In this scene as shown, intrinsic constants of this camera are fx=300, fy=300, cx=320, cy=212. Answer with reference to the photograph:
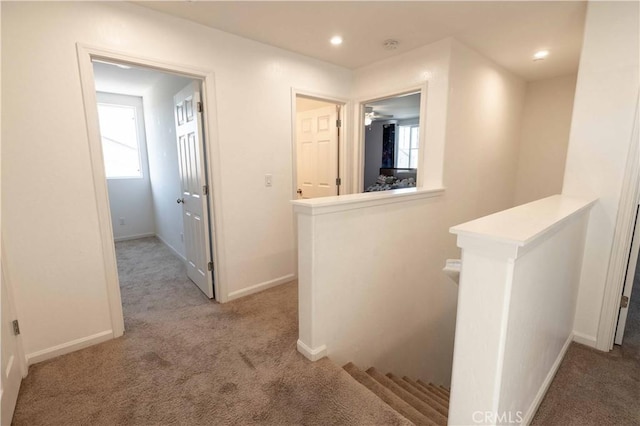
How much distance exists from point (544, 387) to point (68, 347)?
9.97 ft

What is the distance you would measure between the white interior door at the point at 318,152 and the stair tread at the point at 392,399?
2261 millimetres

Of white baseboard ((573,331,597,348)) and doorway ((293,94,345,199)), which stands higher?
doorway ((293,94,345,199))

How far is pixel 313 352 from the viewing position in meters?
1.95

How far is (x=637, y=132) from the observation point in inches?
75.5

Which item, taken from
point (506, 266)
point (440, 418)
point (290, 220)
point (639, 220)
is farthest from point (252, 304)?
point (639, 220)

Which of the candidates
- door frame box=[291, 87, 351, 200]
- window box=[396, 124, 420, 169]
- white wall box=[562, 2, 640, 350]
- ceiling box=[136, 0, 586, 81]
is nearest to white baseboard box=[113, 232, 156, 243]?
door frame box=[291, 87, 351, 200]

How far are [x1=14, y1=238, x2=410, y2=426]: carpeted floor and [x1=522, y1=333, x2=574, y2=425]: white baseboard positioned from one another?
63 centimetres

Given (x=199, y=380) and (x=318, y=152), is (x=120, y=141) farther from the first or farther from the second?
(x=199, y=380)

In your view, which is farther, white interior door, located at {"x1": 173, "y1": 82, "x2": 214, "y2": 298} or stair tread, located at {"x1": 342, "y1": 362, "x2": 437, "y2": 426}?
white interior door, located at {"x1": 173, "y1": 82, "x2": 214, "y2": 298}

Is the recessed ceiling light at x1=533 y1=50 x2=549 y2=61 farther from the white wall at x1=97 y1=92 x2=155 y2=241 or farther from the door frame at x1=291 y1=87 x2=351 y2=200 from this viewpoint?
the white wall at x1=97 y1=92 x2=155 y2=241

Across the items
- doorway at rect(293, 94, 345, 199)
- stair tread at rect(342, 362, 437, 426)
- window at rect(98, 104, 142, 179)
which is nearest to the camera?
stair tread at rect(342, 362, 437, 426)

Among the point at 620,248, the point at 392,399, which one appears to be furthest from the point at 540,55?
the point at 392,399

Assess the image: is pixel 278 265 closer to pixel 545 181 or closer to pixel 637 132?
pixel 637 132

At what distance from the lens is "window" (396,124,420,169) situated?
27.4 feet
